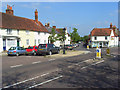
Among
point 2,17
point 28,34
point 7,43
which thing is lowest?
point 7,43

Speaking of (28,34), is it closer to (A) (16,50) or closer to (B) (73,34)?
(B) (73,34)

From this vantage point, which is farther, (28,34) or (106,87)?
(28,34)

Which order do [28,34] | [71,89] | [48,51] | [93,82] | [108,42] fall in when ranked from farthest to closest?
1. [108,42]
2. [28,34]
3. [48,51]
4. [93,82]
5. [71,89]

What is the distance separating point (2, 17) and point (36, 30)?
10.4 metres

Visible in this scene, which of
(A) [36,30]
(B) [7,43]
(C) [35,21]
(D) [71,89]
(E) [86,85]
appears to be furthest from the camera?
(C) [35,21]

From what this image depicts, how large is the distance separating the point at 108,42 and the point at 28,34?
127ft

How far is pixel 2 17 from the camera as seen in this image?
32.1 meters

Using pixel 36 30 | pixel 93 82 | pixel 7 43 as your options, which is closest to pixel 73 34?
pixel 36 30

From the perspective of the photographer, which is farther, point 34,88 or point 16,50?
point 16,50

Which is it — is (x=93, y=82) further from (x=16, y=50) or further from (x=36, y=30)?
(x=36, y=30)

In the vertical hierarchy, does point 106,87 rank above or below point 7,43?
below

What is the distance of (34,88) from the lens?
20.4ft

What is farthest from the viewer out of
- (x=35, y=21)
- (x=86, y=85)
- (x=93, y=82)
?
(x=35, y=21)

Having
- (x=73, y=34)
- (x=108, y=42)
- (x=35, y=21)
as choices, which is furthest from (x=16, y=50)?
(x=108, y=42)
